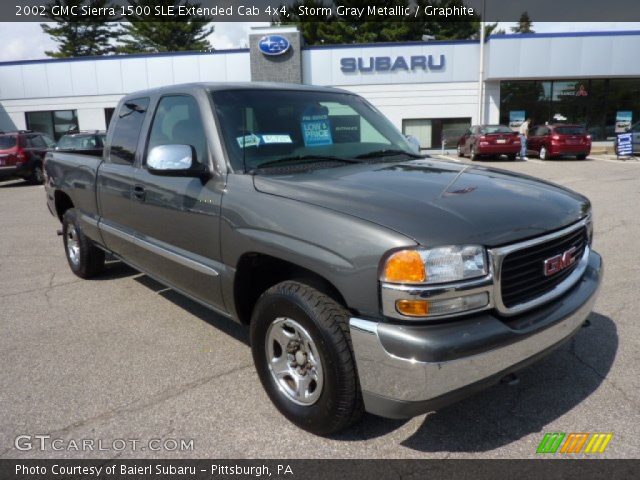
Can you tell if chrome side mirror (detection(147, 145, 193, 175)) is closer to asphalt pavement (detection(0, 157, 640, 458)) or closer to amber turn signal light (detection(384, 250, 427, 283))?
asphalt pavement (detection(0, 157, 640, 458))

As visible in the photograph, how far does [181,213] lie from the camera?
11.2 feet

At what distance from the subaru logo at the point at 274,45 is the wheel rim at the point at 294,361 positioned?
78.8ft

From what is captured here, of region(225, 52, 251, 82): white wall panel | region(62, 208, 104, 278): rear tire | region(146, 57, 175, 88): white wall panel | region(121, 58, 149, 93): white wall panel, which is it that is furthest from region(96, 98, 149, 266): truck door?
region(121, 58, 149, 93): white wall panel

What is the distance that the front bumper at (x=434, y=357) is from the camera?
7.00ft

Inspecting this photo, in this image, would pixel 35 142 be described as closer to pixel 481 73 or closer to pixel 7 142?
pixel 7 142

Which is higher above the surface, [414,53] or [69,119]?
[414,53]

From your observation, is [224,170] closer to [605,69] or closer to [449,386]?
[449,386]

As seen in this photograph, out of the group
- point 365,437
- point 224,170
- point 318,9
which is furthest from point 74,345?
point 318,9

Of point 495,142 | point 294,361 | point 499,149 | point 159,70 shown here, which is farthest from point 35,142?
point 294,361

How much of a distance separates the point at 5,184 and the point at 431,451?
738 inches

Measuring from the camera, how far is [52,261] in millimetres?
6637

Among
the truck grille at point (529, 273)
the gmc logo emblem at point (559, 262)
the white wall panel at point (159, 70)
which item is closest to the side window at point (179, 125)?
the truck grille at point (529, 273)

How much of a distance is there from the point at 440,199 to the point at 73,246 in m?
4.69

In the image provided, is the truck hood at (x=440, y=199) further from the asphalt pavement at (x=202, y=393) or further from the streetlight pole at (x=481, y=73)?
the streetlight pole at (x=481, y=73)
